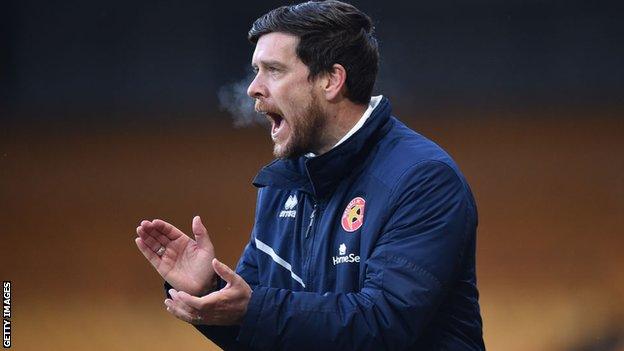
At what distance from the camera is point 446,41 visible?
418 cm

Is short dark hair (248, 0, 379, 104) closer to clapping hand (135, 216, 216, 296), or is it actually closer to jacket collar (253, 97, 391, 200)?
jacket collar (253, 97, 391, 200)

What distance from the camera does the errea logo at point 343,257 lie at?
225cm

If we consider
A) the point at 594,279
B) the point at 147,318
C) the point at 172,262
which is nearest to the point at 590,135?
the point at 594,279

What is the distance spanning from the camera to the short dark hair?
2.44 m

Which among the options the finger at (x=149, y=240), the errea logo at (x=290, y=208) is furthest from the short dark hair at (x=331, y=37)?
the finger at (x=149, y=240)

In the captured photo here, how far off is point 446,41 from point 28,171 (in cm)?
177

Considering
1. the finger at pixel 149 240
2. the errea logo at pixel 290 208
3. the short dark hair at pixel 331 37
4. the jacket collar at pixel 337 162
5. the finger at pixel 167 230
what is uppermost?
the short dark hair at pixel 331 37

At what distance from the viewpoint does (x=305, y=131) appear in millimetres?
2453

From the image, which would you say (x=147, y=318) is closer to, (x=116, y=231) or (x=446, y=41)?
(x=116, y=231)

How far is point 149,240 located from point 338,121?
20.2 inches

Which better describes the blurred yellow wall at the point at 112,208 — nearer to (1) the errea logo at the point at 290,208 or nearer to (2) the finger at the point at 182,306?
(1) the errea logo at the point at 290,208

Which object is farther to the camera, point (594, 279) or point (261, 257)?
point (594, 279)

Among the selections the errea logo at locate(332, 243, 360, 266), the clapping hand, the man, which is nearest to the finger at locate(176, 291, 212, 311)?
the man

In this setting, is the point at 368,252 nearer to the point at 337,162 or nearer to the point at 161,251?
the point at 337,162
